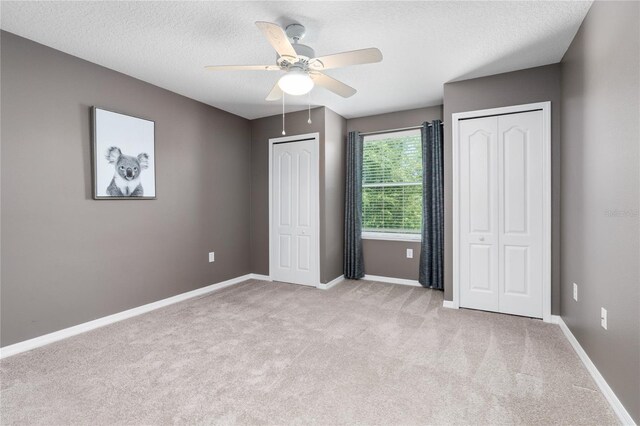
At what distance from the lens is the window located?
4.51m

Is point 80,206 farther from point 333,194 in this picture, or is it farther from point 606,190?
point 606,190

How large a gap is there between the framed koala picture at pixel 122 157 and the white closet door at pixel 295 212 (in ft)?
5.74

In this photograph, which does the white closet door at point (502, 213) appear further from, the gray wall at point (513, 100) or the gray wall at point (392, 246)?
the gray wall at point (392, 246)

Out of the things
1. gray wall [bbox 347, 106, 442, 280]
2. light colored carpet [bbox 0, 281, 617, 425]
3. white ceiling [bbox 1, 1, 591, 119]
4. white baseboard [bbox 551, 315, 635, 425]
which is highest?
white ceiling [bbox 1, 1, 591, 119]

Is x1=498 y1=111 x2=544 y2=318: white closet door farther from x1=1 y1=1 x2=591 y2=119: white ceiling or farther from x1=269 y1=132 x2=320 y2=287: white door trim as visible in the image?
x1=269 y1=132 x2=320 y2=287: white door trim

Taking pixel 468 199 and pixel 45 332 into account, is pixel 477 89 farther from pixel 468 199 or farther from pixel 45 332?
Result: pixel 45 332

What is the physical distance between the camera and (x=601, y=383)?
1.94 m

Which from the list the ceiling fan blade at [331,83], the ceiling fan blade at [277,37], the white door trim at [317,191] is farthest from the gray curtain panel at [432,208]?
the ceiling fan blade at [277,37]

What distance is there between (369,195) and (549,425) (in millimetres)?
3512

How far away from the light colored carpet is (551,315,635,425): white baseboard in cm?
4

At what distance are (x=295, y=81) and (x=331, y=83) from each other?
44 centimetres

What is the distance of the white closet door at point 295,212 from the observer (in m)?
4.46

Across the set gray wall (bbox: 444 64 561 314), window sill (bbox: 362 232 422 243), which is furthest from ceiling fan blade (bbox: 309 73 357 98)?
window sill (bbox: 362 232 422 243)

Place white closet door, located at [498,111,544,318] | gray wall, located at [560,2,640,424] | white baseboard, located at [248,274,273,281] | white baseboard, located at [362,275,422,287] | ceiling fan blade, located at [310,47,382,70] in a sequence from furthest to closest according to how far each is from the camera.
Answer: white baseboard, located at [248,274,273,281], white baseboard, located at [362,275,422,287], white closet door, located at [498,111,544,318], ceiling fan blade, located at [310,47,382,70], gray wall, located at [560,2,640,424]
